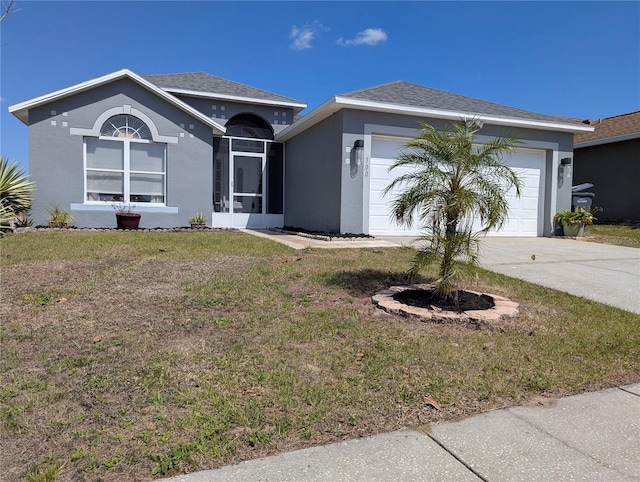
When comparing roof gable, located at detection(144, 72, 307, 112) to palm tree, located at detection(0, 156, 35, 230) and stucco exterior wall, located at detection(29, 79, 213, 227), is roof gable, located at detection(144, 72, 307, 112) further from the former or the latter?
palm tree, located at detection(0, 156, 35, 230)

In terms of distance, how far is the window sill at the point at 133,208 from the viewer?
12.7 m

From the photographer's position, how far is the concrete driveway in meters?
5.91

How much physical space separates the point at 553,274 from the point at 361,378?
5250 millimetres

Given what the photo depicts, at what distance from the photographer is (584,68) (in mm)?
15195

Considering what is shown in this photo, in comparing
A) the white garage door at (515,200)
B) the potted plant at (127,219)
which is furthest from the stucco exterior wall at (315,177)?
the potted plant at (127,219)

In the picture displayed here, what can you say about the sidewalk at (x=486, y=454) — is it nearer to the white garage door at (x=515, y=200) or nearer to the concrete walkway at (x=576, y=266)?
the concrete walkway at (x=576, y=266)

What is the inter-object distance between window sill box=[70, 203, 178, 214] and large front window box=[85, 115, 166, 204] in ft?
0.89

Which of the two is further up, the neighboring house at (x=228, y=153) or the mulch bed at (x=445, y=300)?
the neighboring house at (x=228, y=153)

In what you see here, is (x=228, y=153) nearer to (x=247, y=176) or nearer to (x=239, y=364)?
(x=247, y=176)

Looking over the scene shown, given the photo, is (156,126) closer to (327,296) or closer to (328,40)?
(328,40)

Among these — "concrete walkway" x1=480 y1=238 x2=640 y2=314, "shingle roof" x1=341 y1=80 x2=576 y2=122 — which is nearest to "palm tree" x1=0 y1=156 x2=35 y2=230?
"shingle roof" x1=341 y1=80 x2=576 y2=122

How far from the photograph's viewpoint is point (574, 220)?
12.5 meters

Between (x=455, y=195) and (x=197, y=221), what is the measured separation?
1051 centimetres

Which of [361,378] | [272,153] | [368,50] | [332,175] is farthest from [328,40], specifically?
[361,378]
